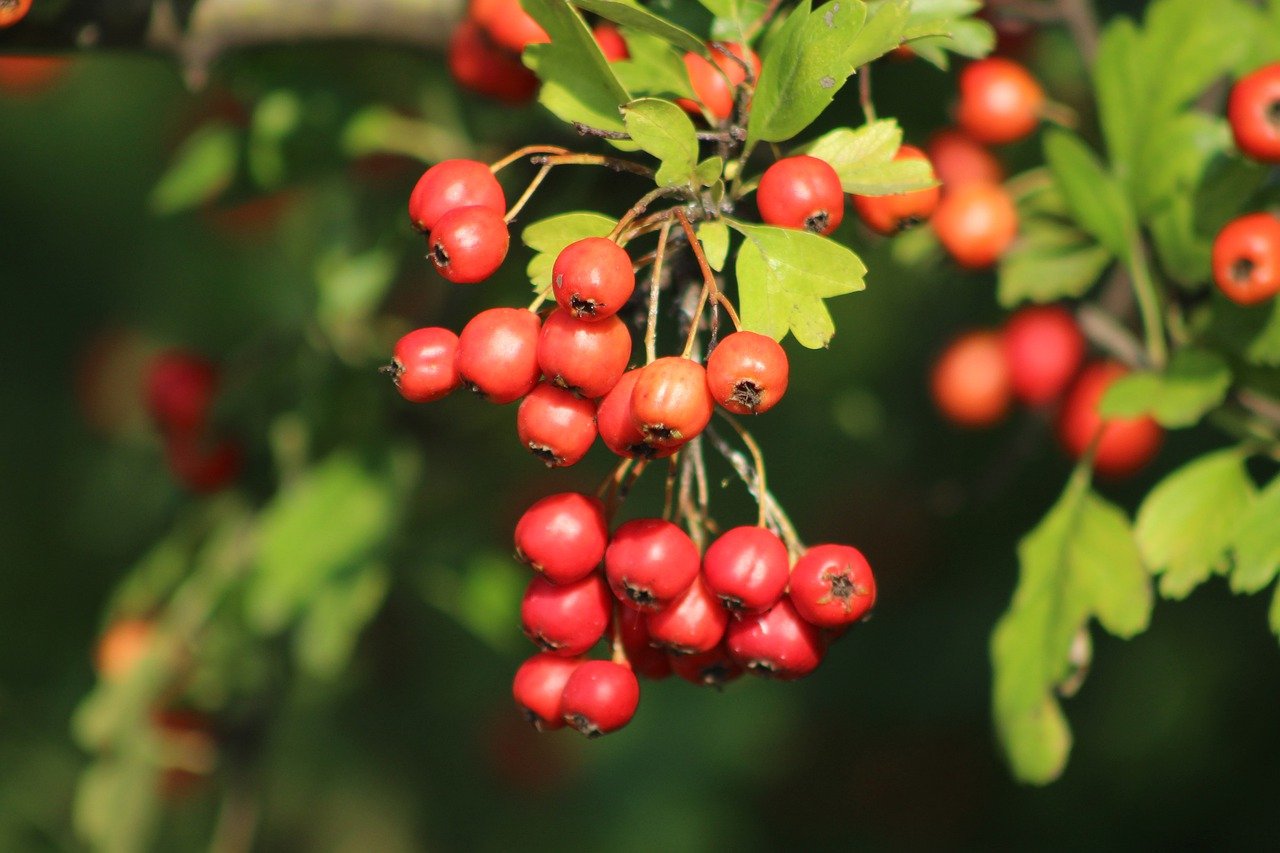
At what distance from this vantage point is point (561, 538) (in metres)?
1.15

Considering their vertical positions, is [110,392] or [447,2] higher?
[447,2]

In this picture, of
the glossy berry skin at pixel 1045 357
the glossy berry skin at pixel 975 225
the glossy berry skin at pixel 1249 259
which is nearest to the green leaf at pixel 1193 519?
the glossy berry skin at pixel 1249 259

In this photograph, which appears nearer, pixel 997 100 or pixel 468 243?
pixel 468 243

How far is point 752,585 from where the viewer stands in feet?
3.68

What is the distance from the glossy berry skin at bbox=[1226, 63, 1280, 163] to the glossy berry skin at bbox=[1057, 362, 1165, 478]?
1.92 ft

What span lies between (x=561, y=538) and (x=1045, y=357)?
128cm

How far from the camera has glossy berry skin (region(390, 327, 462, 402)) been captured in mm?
1148

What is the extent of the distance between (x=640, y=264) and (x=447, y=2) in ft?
2.67

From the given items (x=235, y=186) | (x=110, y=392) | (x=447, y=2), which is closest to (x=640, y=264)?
(x=447, y=2)

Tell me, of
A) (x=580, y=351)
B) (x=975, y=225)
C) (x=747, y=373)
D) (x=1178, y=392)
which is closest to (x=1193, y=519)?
(x=1178, y=392)

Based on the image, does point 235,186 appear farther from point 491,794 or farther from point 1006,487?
point 491,794

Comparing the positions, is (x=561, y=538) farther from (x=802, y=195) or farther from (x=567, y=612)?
(x=802, y=195)

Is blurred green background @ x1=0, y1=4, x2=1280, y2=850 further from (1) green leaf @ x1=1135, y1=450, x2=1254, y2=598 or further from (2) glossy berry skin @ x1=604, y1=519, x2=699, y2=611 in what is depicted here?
(2) glossy berry skin @ x1=604, y1=519, x2=699, y2=611

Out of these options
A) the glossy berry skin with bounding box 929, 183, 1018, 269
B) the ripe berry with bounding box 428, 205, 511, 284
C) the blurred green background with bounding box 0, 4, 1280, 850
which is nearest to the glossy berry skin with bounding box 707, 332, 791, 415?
the ripe berry with bounding box 428, 205, 511, 284
